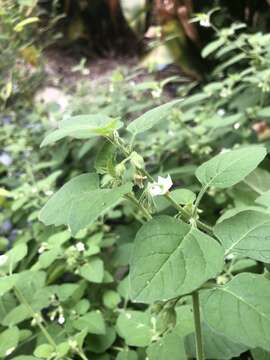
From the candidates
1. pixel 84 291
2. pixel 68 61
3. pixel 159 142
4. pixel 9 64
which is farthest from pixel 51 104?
pixel 68 61

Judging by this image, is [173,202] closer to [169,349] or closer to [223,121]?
[169,349]

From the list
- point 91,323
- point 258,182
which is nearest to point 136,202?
point 91,323

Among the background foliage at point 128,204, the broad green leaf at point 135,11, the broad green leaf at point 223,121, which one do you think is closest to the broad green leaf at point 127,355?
the background foliage at point 128,204

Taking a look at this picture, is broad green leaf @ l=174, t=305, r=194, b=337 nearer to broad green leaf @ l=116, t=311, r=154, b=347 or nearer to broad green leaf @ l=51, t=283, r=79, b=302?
broad green leaf @ l=116, t=311, r=154, b=347

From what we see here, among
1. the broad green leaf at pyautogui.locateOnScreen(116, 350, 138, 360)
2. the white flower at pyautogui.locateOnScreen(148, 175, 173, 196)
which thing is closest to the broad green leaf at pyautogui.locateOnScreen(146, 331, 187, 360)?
the broad green leaf at pyautogui.locateOnScreen(116, 350, 138, 360)

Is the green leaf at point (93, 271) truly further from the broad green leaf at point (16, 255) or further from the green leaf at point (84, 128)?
the green leaf at point (84, 128)
